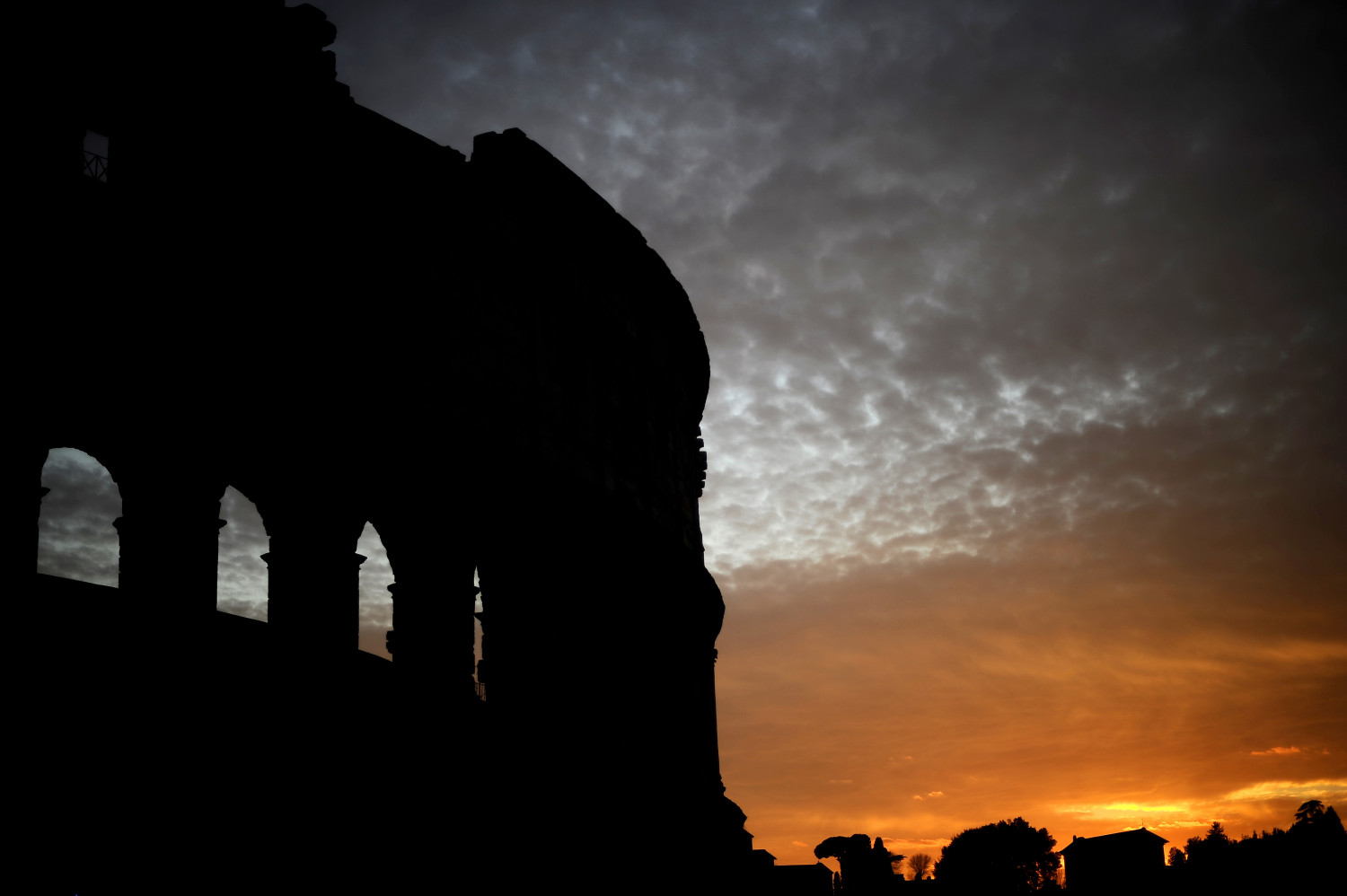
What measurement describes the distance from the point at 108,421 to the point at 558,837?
5.90 metres

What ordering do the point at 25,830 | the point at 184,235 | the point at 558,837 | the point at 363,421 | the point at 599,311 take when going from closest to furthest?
the point at 25,830 → the point at 184,235 → the point at 363,421 → the point at 558,837 → the point at 599,311

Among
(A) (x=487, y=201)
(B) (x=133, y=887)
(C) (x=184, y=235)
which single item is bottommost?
(B) (x=133, y=887)

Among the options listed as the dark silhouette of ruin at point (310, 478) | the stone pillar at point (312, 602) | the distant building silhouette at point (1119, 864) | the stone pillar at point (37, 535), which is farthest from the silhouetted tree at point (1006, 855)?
the stone pillar at point (37, 535)

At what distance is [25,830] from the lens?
7.13m

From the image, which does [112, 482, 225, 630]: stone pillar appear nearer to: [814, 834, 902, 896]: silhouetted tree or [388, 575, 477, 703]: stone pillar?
[388, 575, 477, 703]: stone pillar

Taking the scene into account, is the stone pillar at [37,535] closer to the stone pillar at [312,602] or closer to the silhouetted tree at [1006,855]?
the stone pillar at [312,602]

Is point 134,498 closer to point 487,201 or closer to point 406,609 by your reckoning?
point 406,609

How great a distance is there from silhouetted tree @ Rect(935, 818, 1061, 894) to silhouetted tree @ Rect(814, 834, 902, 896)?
74.8ft

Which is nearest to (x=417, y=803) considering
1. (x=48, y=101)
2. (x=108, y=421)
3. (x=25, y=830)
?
(x=25, y=830)

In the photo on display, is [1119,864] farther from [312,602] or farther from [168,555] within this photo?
[168,555]

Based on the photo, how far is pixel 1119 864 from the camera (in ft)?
71.8

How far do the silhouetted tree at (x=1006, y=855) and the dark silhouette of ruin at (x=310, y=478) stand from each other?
35.0 m

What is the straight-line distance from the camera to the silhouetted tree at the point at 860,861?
20.3m

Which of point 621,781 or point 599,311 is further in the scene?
point 599,311
